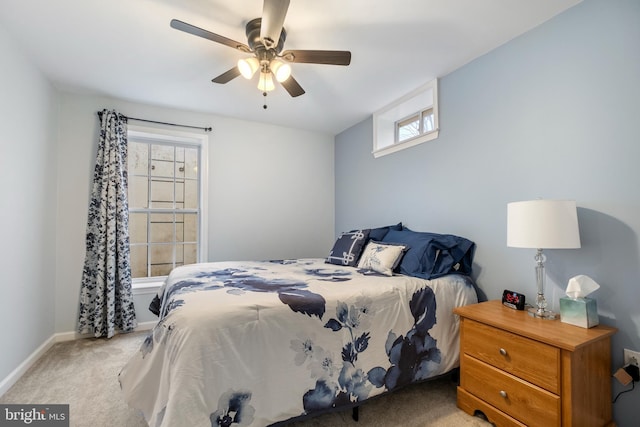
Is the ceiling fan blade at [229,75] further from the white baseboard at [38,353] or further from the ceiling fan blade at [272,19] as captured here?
the white baseboard at [38,353]

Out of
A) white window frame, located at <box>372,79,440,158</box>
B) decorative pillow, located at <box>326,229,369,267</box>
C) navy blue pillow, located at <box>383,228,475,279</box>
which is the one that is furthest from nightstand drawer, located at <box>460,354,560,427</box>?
white window frame, located at <box>372,79,440,158</box>

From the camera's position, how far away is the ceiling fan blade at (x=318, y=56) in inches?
70.2

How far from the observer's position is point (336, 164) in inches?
168

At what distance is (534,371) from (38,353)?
3688 mm

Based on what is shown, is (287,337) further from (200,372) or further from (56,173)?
(56,173)

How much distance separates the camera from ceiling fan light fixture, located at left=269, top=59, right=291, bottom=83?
1.90 meters

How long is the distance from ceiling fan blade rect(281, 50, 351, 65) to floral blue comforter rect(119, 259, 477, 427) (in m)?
1.47

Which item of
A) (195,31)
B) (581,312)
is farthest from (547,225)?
(195,31)

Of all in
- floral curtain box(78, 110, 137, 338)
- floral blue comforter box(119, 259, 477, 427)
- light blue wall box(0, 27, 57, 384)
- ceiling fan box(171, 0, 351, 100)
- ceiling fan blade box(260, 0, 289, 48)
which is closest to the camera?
floral blue comforter box(119, 259, 477, 427)

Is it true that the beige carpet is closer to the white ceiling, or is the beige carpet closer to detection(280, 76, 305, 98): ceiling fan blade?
detection(280, 76, 305, 98): ceiling fan blade

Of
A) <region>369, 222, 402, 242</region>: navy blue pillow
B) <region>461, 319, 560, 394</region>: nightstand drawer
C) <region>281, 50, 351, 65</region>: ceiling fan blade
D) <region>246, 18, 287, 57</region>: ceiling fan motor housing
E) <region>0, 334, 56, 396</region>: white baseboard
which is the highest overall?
<region>246, 18, 287, 57</region>: ceiling fan motor housing

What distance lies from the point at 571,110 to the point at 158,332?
2.66 metres

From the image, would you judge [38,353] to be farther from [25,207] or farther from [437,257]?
[437,257]

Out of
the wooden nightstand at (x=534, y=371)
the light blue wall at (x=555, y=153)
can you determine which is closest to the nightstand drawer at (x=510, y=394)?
the wooden nightstand at (x=534, y=371)
